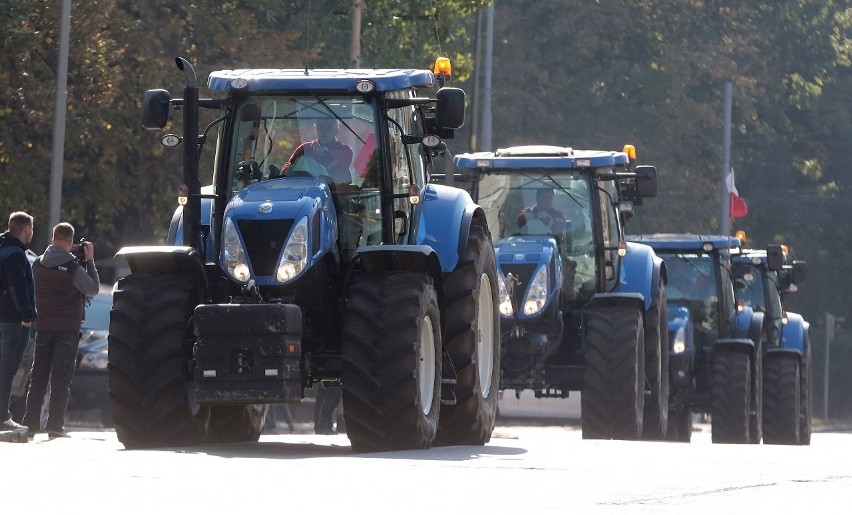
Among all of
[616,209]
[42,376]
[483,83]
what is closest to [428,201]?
[42,376]

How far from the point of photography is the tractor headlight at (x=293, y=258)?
12.7m

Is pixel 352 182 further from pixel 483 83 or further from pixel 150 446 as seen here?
pixel 483 83

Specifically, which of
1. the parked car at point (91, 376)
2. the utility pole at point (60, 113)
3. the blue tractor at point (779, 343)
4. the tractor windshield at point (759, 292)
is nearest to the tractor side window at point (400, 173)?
the blue tractor at point (779, 343)

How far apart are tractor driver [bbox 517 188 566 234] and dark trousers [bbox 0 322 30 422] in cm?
527

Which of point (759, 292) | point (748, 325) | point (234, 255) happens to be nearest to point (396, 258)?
point (234, 255)

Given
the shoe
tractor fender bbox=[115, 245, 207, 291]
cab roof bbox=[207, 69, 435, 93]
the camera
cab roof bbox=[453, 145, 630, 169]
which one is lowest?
the shoe

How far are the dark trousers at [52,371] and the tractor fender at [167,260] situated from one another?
12.3ft

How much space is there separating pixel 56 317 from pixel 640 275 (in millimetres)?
6013

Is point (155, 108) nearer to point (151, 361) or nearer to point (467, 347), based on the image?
point (151, 361)

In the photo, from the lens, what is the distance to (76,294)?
16703mm

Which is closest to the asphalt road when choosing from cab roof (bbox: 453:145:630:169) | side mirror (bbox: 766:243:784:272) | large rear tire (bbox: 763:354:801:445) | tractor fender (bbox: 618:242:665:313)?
cab roof (bbox: 453:145:630:169)

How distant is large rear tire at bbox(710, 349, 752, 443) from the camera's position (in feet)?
73.2

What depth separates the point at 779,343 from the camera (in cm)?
2781

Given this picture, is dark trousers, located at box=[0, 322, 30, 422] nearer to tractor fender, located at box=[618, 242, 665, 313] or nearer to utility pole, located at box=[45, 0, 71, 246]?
tractor fender, located at box=[618, 242, 665, 313]
